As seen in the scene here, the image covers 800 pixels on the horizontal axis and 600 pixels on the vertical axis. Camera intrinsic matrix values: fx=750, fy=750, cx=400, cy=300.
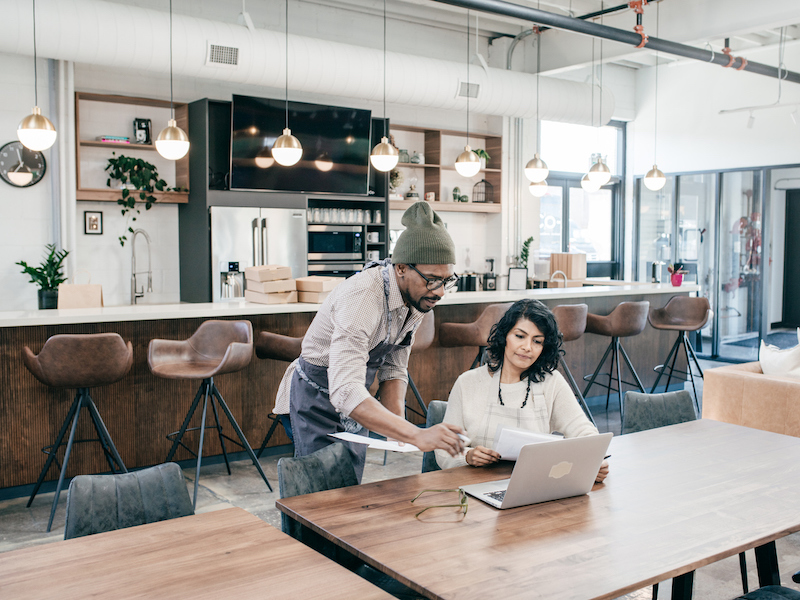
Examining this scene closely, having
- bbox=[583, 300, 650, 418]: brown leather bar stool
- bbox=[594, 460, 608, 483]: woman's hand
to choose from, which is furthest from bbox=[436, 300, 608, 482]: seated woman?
bbox=[583, 300, 650, 418]: brown leather bar stool

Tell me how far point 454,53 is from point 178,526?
791 cm

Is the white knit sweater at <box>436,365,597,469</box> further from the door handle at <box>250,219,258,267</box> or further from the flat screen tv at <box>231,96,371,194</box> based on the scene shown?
the flat screen tv at <box>231,96,371,194</box>

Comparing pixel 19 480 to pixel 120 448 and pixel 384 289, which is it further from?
pixel 384 289

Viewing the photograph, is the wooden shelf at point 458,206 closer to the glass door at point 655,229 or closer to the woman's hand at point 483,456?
the glass door at point 655,229

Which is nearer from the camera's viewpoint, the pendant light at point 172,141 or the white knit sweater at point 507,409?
the white knit sweater at point 507,409

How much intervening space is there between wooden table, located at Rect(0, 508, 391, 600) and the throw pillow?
3.88 metres

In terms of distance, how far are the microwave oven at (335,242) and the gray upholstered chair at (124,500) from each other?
5.47 meters

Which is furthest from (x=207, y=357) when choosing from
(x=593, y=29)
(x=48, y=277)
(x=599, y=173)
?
(x=599, y=173)

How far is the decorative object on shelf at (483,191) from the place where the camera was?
9148mm

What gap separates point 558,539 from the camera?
178 centimetres

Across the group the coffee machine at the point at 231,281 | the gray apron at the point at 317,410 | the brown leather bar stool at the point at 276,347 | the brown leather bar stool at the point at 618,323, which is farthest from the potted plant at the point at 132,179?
the gray apron at the point at 317,410

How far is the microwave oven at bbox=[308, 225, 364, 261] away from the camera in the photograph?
7.57 metres

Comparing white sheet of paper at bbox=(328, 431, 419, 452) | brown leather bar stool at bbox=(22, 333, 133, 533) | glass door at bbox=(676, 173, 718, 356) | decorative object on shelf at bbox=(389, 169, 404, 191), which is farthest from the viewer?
glass door at bbox=(676, 173, 718, 356)

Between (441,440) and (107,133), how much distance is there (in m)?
5.69
